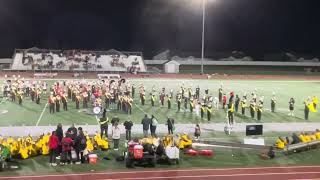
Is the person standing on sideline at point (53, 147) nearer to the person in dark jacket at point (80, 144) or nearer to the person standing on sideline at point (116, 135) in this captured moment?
the person in dark jacket at point (80, 144)

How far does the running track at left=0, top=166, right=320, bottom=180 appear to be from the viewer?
39.9 ft

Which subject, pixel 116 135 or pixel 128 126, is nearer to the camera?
pixel 116 135

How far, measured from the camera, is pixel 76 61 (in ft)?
165

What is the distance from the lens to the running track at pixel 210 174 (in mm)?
12164

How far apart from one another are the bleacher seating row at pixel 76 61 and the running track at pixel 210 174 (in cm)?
3669

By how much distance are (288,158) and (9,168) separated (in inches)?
326

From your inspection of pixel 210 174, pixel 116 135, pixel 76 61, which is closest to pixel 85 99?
pixel 116 135

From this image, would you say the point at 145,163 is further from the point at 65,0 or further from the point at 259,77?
the point at 65,0

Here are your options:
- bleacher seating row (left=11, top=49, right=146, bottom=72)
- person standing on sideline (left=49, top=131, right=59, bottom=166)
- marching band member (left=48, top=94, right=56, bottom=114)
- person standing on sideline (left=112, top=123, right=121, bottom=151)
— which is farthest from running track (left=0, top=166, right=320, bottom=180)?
bleacher seating row (left=11, top=49, right=146, bottom=72)

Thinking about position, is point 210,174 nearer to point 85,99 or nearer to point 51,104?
point 51,104

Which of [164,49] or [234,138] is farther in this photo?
[164,49]

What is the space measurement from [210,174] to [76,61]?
3914 cm

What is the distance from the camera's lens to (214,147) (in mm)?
16031

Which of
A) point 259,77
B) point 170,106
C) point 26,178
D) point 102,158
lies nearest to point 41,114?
point 170,106
